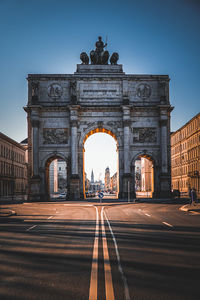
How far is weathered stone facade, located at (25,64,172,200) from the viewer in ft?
145

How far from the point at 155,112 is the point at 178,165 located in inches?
1286

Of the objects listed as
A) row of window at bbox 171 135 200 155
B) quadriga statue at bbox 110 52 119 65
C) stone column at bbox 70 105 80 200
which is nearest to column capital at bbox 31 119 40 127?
stone column at bbox 70 105 80 200

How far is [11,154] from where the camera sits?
67125mm

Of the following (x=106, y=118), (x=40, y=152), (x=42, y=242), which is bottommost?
(x=42, y=242)

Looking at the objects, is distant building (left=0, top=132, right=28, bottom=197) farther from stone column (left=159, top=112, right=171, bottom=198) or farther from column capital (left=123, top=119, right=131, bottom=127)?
stone column (left=159, top=112, right=171, bottom=198)

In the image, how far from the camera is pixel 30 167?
44.5 metres

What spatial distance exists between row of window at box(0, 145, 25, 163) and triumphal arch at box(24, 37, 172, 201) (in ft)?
59.3

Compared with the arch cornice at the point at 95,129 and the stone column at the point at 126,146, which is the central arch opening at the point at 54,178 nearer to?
the arch cornice at the point at 95,129

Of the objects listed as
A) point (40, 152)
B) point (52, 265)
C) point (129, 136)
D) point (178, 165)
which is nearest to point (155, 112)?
point (129, 136)

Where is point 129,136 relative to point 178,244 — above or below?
above

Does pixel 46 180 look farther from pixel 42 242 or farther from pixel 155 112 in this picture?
pixel 42 242

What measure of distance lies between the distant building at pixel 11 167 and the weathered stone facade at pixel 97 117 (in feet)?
55.8

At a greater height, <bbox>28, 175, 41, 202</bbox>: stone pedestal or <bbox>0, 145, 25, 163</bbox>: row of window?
<bbox>0, 145, 25, 163</bbox>: row of window

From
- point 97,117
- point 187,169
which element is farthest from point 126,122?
point 187,169
